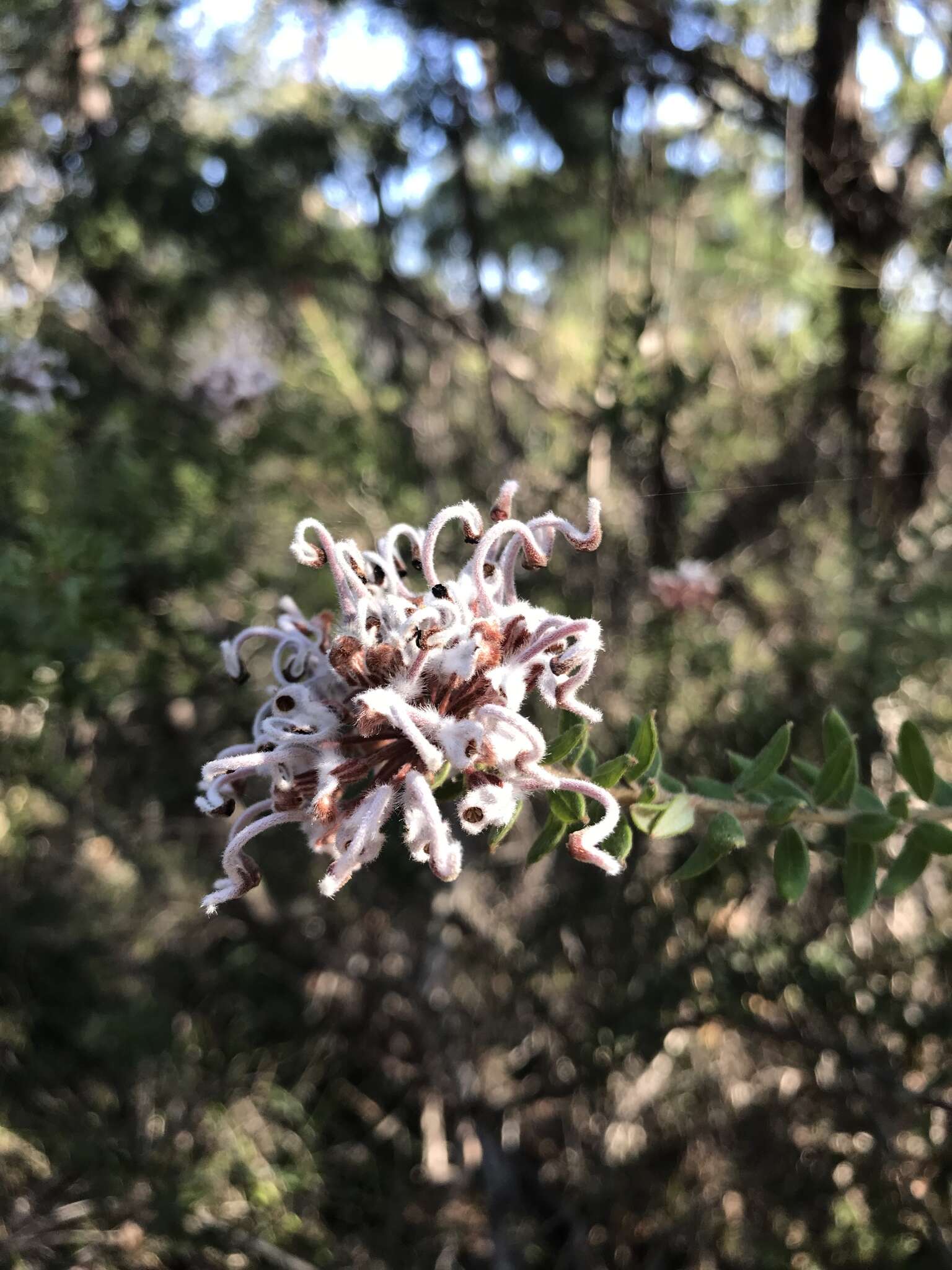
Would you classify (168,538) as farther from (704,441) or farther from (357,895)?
(704,441)

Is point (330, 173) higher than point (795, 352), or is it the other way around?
point (330, 173)

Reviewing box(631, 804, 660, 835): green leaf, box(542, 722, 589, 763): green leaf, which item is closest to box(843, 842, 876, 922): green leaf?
box(631, 804, 660, 835): green leaf

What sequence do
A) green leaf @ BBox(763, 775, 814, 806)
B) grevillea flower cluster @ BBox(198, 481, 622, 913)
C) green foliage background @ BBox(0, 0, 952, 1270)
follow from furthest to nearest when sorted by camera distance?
green foliage background @ BBox(0, 0, 952, 1270) → green leaf @ BBox(763, 775, 814, 806) → grevillea flower cluster @ BBox(198, 481, 622, 913)

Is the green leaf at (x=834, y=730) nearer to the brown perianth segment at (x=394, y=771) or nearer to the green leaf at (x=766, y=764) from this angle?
the green leaf at (x=766, y=764)

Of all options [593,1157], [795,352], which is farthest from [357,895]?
[795,352]

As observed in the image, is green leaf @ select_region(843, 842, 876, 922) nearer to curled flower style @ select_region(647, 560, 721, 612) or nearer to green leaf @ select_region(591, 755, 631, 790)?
green leaf @ select_region(591, 755, 631, 790)

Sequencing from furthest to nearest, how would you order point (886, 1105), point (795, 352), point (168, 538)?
point (795, 352) → point (168, 538) → point (886, 1105)

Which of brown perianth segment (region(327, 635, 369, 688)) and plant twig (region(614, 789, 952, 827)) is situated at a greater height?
brown perianth segment (region(327, 635, 369, 688))
